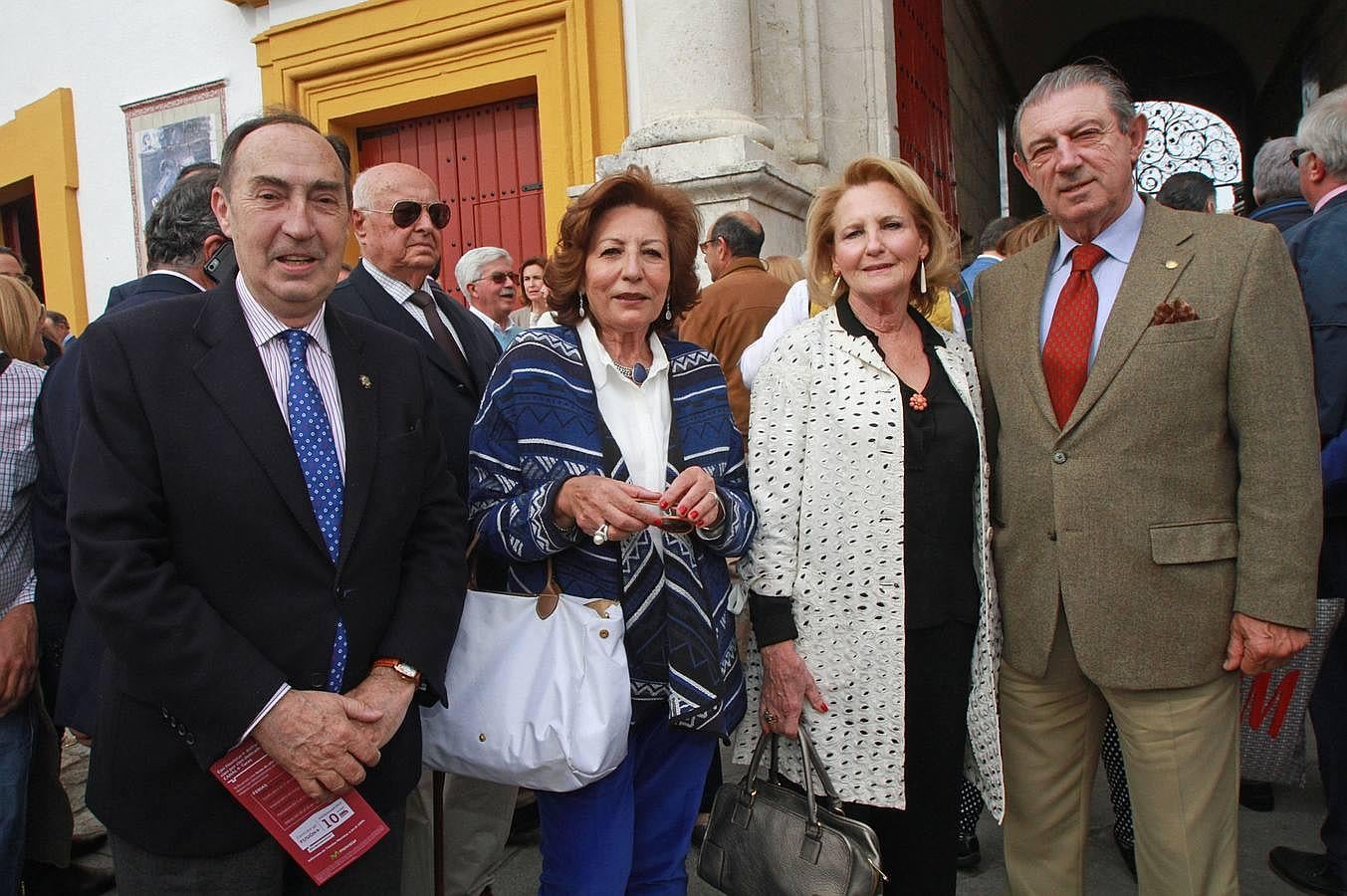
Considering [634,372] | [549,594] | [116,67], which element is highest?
[116,67]

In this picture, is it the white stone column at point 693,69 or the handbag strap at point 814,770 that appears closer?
the handbag strap at point 814,770

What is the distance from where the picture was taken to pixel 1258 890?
288 centimetres

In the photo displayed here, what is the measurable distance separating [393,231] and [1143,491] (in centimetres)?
222

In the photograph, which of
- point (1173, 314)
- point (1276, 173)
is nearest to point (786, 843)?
point (1173, 314)

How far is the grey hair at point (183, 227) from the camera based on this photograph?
2.70m

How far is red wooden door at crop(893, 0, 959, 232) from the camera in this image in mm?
7660

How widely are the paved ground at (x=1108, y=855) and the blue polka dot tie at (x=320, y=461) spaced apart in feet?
5.51

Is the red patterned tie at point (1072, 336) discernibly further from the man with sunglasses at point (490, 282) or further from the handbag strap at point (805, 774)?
the man with sunglasses at point (490, 282)

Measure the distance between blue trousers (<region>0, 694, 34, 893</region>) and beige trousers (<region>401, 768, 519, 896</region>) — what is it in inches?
37.8

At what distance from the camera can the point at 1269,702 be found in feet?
9.37

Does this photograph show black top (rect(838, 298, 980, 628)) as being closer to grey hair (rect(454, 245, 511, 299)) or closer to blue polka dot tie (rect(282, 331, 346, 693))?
blue polka dot tie (rect(282, 331, 346, 693))

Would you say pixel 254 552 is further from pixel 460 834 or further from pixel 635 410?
pixel 460 834

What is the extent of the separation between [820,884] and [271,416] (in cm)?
147

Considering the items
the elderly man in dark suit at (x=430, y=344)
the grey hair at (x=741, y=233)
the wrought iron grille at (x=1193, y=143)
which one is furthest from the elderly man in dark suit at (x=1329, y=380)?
the wrought iron grille at (x=1193, y=143)
